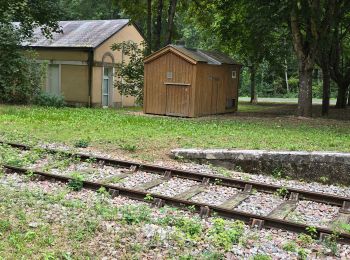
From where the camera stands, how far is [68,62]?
94.8 feet

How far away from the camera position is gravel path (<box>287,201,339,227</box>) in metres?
6.77

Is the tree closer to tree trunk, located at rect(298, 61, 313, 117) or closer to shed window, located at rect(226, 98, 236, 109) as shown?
shed window, located at rect(226, 98, 236, 109)

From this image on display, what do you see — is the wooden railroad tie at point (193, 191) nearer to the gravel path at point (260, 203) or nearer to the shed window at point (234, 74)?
the gravel path at point (260, 203)

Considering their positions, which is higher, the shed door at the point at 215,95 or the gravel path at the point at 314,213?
the shed door at the point at 215,95

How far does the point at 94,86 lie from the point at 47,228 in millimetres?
23473

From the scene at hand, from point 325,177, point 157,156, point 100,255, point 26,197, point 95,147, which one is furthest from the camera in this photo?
point 95,147

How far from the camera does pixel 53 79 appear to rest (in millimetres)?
29766

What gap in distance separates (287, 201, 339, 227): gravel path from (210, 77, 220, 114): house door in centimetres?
1439

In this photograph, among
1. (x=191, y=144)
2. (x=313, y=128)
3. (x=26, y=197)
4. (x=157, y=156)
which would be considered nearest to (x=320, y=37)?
(x=313, y=128)

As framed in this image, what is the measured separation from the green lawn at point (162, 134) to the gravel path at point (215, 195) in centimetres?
267

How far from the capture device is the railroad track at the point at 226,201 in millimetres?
6371

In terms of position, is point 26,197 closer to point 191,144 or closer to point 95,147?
point 95,147

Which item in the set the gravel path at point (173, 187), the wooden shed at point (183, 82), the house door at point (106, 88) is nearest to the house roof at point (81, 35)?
the house door at point (106, 88)

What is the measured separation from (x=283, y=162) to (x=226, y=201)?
3163 mm
